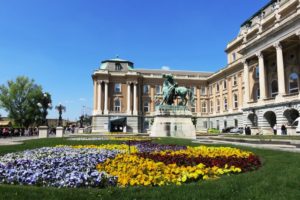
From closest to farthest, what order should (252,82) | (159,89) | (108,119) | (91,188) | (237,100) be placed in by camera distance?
(91,188) < (252,82) < (237,100) < (108,119) < (159,89)

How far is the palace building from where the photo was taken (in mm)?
40125

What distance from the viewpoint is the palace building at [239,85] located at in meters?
40.1

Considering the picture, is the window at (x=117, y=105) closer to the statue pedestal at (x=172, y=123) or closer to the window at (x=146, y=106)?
the window at (x=146, y=106)

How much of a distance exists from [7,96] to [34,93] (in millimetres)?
6804

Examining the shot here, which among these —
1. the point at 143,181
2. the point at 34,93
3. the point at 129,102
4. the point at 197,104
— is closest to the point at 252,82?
the point at 197,104

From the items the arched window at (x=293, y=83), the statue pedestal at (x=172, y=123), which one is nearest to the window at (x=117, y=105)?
the arched window at (x=293, y=83)

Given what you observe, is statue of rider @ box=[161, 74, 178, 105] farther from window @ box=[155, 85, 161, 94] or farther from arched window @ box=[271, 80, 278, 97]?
window @ box=[155, 85, 161, 94]

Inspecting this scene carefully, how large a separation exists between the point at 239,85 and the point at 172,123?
39.3m

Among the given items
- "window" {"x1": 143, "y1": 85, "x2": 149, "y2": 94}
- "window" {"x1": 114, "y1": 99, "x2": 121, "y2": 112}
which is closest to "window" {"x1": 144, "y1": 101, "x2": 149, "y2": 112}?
"window" {"x1": 143, "y1": 85, "x2": 149, "y2": 94}

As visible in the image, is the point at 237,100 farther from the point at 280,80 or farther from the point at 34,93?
the point at 34,93

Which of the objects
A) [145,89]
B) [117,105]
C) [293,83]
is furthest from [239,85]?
[117,105]

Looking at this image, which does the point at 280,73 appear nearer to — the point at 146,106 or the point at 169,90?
the point at 169,90

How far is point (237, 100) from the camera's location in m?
63.3

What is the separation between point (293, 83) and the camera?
41.8 m
